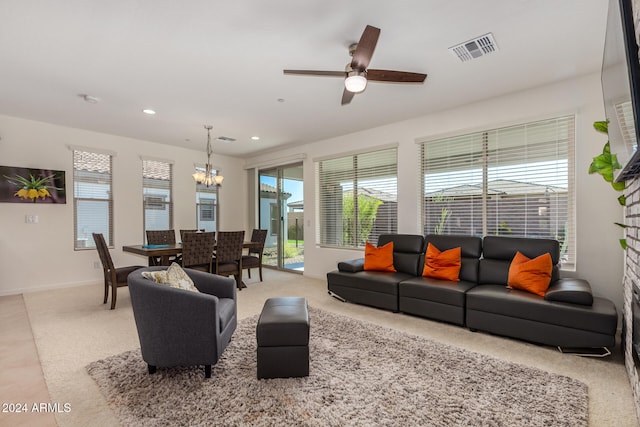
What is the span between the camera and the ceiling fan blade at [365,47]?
2.03m

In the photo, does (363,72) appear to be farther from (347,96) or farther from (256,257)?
(256,257)

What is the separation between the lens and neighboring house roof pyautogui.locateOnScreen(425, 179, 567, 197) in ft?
11.9

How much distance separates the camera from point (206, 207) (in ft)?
22.9

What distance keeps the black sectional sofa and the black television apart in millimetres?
1315

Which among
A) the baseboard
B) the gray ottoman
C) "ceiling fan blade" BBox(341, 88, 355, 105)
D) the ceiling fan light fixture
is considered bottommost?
the baseboard

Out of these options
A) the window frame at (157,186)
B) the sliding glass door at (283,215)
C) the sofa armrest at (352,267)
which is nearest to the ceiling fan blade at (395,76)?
the sofa armrest at (352,267)

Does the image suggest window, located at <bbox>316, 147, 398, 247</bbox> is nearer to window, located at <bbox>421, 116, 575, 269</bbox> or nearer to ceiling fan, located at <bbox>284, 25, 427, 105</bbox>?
window, located at <bbox>421, 116, 575, 269</bbox>

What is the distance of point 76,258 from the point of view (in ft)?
16.9

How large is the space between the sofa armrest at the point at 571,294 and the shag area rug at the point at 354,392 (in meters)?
0.75

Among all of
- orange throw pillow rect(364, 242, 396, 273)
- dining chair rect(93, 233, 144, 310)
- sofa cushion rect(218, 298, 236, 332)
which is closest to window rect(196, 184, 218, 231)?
dining chair rect(93, 233, 144, 310)

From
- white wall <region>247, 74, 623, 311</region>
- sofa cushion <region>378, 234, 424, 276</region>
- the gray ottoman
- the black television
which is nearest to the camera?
the black television

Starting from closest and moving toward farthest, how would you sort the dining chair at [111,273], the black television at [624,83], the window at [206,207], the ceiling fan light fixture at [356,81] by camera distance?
1. the black television at [624,83]
2. the ceiling fan light fixture at [356,81]
3. the dining chair at [111,273]
4. the window at [206,207]

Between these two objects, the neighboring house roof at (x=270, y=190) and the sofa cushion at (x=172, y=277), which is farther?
the neighboring house roof at (x=270, y=190)

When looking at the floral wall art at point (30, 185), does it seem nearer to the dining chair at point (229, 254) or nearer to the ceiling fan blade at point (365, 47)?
the dining chair at point (229, 254)
